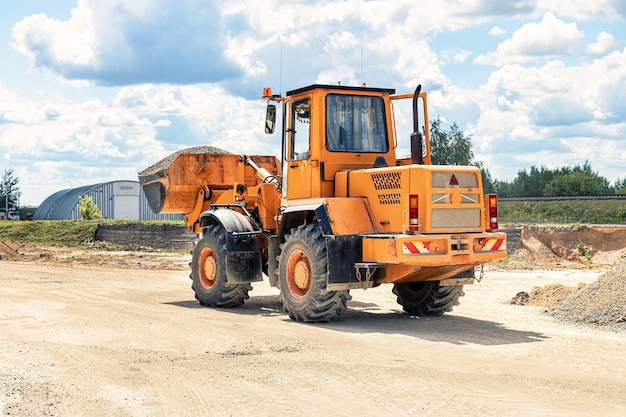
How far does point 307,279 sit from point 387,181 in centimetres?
184

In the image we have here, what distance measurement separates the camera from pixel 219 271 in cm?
1416

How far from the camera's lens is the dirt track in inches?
289

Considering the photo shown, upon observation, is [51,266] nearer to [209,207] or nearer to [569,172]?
[209,207]

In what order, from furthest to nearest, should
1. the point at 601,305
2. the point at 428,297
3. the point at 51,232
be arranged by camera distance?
the point at 51,232 → the point at 428,297 → the point at 601,305

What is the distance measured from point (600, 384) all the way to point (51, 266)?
19212 mm

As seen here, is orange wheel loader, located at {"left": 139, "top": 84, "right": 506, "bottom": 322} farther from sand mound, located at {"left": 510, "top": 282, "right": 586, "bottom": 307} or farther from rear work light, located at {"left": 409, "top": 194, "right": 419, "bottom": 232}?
sand mound, located at {"left": 510, "top": 282, "right": 586, "bottom": 307}

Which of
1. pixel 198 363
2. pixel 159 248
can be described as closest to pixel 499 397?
pixel 198 363

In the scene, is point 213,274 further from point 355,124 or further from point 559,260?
point 559,260

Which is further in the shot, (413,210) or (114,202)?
(114,202)

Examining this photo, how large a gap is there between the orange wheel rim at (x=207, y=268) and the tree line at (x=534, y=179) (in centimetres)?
4038

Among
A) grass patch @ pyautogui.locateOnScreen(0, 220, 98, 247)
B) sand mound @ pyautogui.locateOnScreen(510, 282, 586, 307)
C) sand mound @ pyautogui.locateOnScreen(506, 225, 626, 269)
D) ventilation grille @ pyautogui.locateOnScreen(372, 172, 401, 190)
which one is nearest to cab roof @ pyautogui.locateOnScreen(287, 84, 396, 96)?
ventilation grille @ pyautogui.locateOnScreen(372, 172, 401, 190)

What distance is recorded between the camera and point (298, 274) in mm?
→ 12359

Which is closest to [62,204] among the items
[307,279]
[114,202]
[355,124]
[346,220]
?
[114,202]

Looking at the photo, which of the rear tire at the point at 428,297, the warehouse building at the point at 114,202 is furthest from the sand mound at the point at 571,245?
the warehouse building at the point at 114,202
